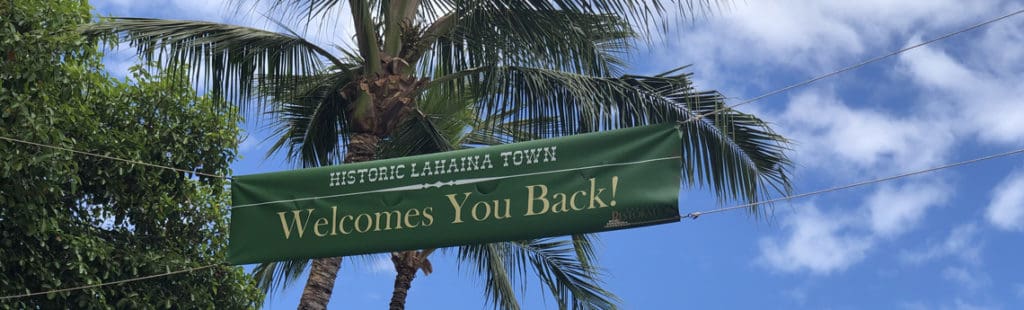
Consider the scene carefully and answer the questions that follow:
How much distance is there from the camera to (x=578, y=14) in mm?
11539

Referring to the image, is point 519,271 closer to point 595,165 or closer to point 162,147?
point 162,147

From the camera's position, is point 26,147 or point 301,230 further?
point 26,147

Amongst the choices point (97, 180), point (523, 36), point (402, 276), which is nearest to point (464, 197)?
point (523, 36)

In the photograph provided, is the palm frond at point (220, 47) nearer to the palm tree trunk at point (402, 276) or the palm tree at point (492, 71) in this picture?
the palm tree at point (492, 71)

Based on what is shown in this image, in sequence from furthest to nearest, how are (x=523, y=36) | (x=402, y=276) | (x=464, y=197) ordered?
(x=402, y=276) < (x=523, y=36) < (x=464, y=197)

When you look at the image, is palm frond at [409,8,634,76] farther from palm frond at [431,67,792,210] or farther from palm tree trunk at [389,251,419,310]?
palm tree trunk at [389,251,419,310]

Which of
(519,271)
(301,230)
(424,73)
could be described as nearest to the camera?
(301,230)

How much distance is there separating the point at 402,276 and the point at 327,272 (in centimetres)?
403

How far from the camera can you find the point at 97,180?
38.9 ft

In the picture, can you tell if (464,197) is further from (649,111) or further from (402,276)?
(402,276)

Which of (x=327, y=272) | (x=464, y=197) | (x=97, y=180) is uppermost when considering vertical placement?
(x=97, y=180)

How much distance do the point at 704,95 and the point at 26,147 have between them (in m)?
5.90

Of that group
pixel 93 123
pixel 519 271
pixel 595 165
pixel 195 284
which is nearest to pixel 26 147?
pixel 93 123

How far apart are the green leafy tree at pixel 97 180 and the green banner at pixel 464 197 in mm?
2703
